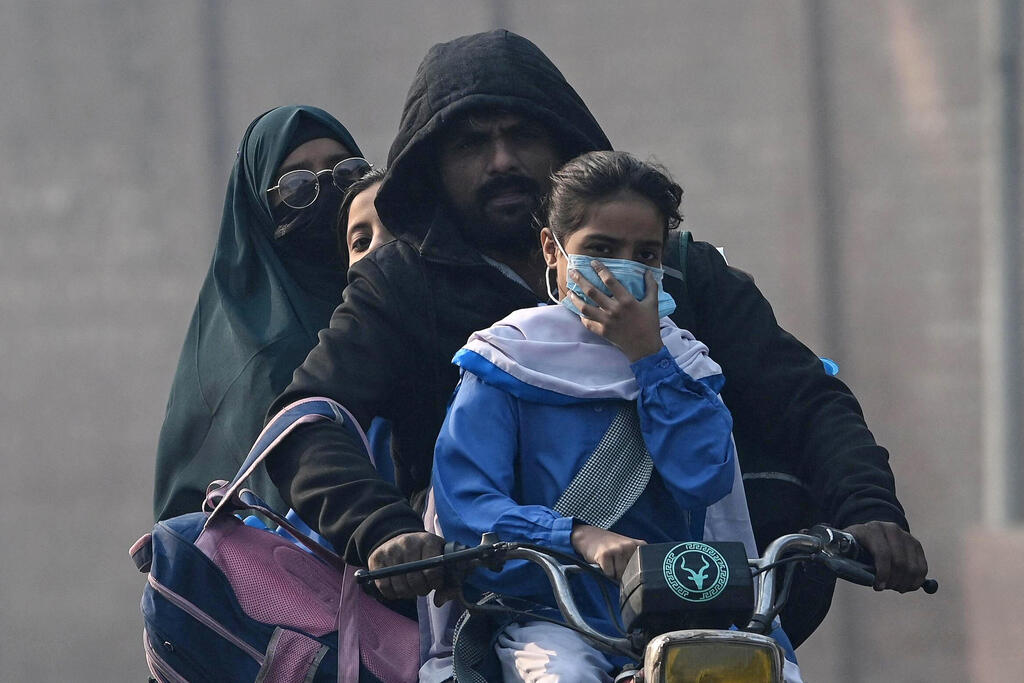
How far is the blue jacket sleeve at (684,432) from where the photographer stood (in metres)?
2.72

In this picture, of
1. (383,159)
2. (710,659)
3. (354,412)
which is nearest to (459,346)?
(354,412)

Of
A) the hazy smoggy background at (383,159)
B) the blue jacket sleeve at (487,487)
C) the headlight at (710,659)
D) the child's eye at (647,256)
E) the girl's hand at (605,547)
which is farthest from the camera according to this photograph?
the hazy smoggy background at (383,159)

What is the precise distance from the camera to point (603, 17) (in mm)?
8398

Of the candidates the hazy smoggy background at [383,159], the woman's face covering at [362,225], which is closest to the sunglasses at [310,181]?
the woman's face covering at [362,225]

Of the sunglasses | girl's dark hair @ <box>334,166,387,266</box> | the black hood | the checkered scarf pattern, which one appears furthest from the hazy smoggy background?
the checkered scarf pattern

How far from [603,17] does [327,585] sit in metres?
5.82

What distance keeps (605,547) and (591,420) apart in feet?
1.13

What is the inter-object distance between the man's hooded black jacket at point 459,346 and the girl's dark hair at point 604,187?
365 mm

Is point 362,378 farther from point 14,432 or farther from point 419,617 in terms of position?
point 14,432

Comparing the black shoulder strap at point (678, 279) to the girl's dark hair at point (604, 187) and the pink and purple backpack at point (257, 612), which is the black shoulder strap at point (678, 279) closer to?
the girl's dark hair at point (604, 187)

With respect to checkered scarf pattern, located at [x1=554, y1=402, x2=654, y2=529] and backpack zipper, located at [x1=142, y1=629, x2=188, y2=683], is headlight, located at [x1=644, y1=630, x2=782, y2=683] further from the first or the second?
backpack zipper, located at [x1=142, y1=629, x2=188, y2=683]

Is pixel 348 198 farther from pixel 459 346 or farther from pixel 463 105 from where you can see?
pixel 459 346

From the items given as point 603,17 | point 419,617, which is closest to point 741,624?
point 419,617

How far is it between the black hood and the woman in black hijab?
75cm
